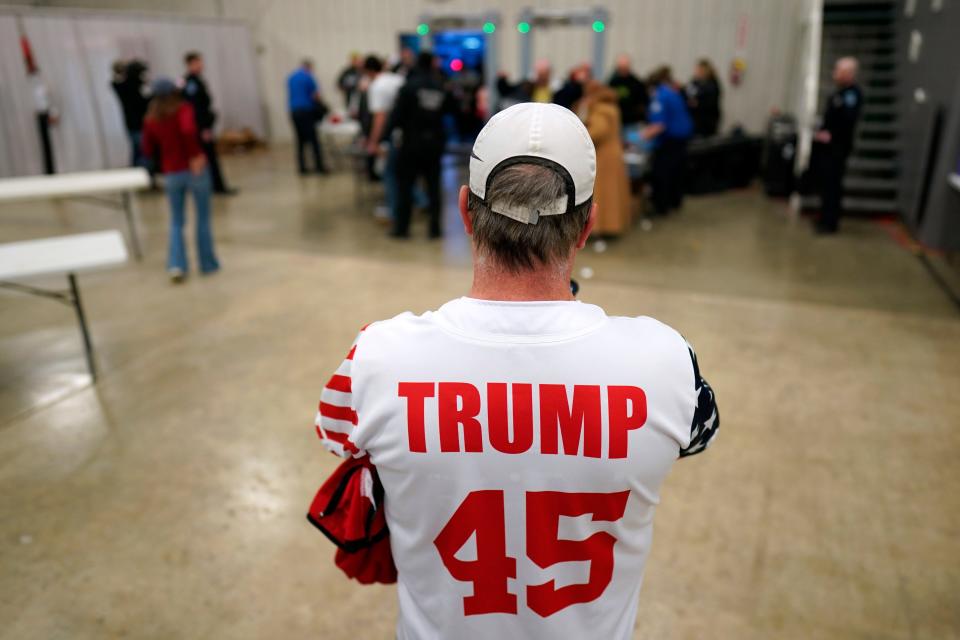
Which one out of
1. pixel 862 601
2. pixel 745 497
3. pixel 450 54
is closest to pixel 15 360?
pixel 745 497

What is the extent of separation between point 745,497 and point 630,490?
6.82 ft

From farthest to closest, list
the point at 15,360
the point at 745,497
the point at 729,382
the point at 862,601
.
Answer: the point at 15,360
the point at 729,382
the point at 745,497
the point at 862,601

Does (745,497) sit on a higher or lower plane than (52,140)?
lower

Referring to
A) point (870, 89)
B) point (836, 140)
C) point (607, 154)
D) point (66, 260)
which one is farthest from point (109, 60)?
point (870, 89)

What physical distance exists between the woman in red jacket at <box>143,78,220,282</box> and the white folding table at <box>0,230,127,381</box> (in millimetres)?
1222

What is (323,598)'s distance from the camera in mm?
2225

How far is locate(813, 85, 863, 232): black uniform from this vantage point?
6156 mm

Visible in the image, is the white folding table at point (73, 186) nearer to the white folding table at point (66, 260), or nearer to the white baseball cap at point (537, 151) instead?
the white folding table at point (66, 260)

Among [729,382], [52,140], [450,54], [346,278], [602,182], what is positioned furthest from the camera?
[450,54]

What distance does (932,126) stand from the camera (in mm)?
6012

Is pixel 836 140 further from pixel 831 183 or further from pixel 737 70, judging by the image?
pixel 737 70

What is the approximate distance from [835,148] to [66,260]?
6719 millimetres

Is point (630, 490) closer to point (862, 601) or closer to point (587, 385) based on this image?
point (587, 385)

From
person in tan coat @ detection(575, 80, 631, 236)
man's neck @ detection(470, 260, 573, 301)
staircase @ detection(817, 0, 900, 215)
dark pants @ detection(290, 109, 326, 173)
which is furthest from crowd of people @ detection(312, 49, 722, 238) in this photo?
man's neck @ detection(470, 260, 573, 301)
